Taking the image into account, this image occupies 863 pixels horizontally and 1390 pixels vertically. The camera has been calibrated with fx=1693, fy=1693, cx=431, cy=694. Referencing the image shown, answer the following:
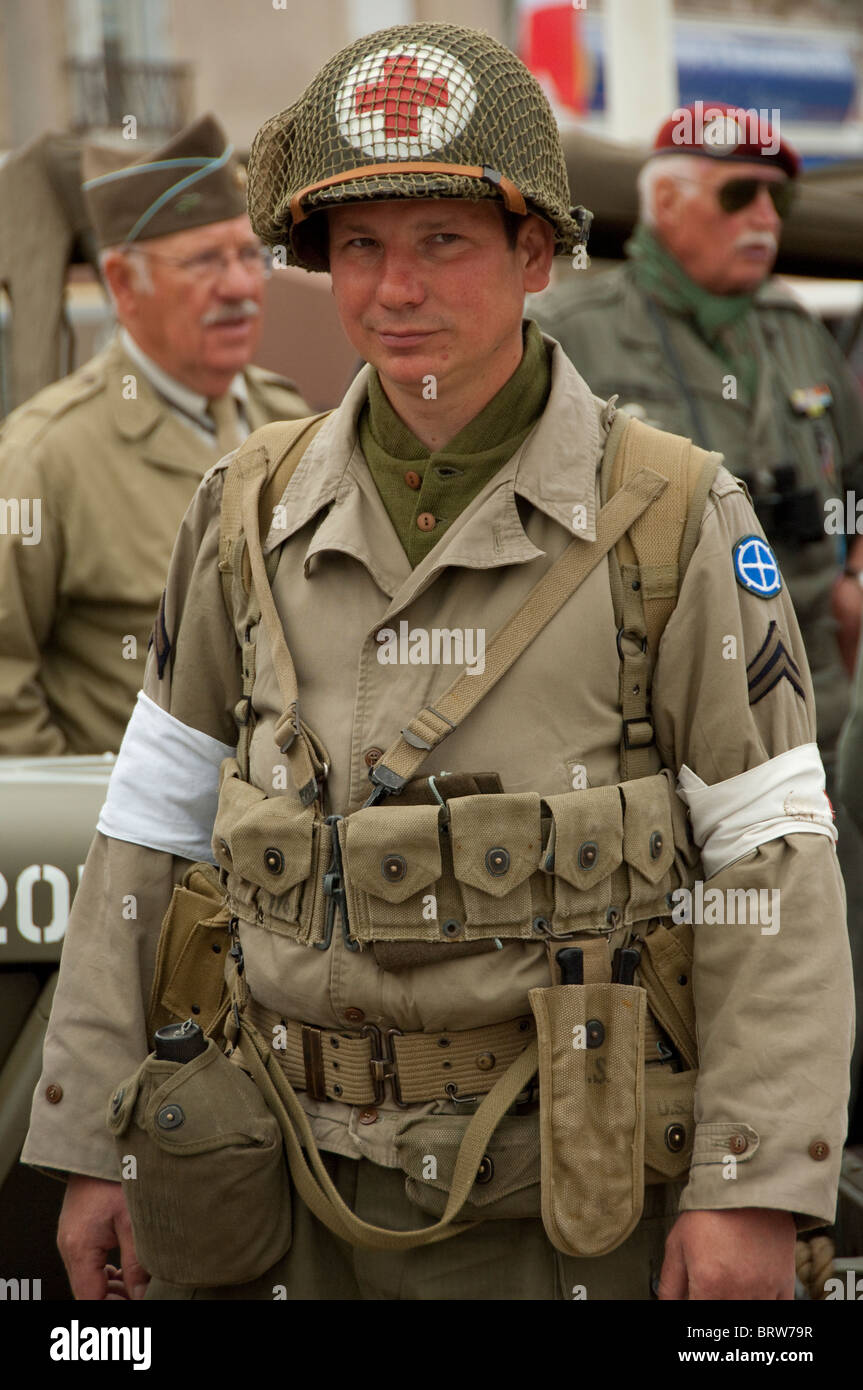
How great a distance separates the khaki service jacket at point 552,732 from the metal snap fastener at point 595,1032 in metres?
0.08

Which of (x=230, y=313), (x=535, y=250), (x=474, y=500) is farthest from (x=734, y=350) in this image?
(x=474, y=500)

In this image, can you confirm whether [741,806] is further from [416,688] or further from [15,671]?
[15,671]

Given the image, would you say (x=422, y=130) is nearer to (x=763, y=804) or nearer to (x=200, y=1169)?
(x=763, y=804)

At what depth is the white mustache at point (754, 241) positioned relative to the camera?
4797mm

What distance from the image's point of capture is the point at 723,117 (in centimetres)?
475

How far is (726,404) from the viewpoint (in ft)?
Result: 15.3

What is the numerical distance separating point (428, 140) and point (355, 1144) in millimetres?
1192

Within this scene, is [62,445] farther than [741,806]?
Yes

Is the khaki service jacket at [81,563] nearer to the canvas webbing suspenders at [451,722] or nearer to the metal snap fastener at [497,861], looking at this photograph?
the canvas webbing suspenders at [451,722]

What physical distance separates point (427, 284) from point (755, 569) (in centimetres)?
52

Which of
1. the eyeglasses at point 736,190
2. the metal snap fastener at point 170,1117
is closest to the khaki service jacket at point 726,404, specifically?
the eyeglasses at point 736,190
